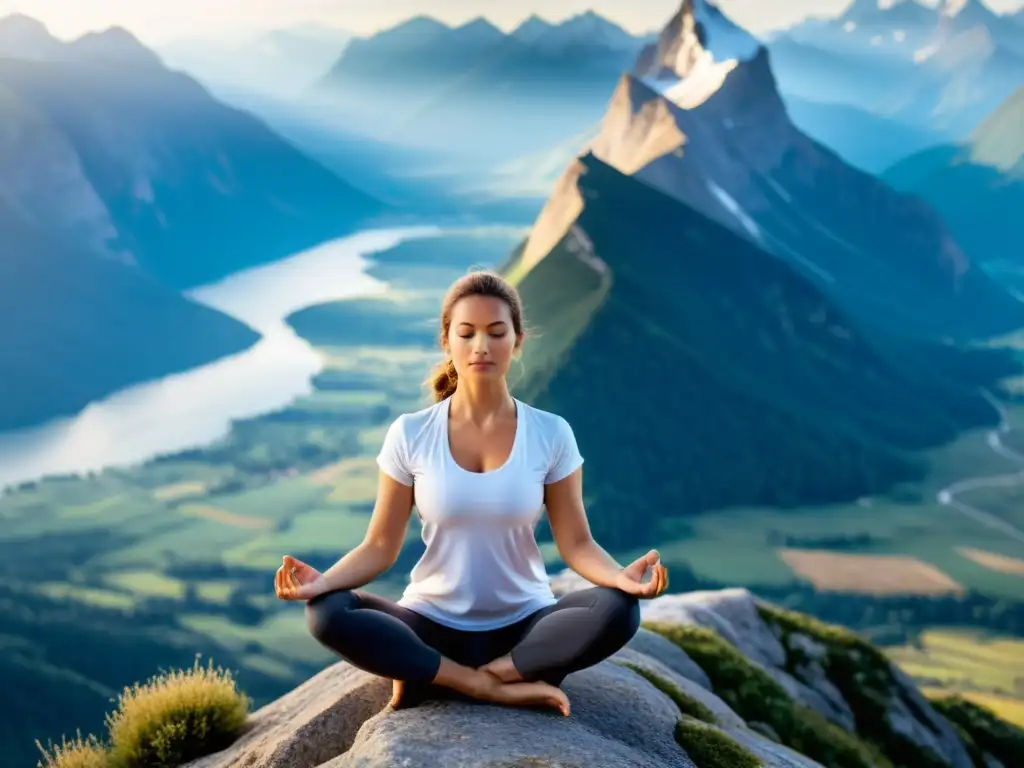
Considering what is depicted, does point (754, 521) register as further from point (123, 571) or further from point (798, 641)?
point (798, 641)

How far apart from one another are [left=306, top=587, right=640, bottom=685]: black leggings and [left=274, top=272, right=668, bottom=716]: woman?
0.01 meters

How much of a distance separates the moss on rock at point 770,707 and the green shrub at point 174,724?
7325 millimetres

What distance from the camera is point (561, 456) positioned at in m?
8.91

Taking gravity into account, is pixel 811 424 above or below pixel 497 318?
above

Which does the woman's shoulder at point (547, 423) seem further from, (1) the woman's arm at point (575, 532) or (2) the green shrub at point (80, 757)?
(2) the green shrub at point (80, 757)

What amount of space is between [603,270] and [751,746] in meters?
162

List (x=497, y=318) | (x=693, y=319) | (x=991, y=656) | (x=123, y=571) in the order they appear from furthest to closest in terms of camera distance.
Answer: (x=693, y=319) < (x=123, y=571) < (x=991, y=656) < (x=497, y=318)

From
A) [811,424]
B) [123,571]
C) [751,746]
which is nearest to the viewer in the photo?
[751,746]

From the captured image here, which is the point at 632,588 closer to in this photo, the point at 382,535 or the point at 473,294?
the point at 382,535

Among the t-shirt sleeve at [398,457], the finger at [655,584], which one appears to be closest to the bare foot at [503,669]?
the finger at [655,584]

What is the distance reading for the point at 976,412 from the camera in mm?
186750

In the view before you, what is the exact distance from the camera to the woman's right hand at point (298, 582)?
329 inches

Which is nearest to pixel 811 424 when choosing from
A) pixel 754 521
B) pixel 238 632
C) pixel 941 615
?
pixel 754 521

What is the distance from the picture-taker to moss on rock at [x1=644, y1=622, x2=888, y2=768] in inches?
600
